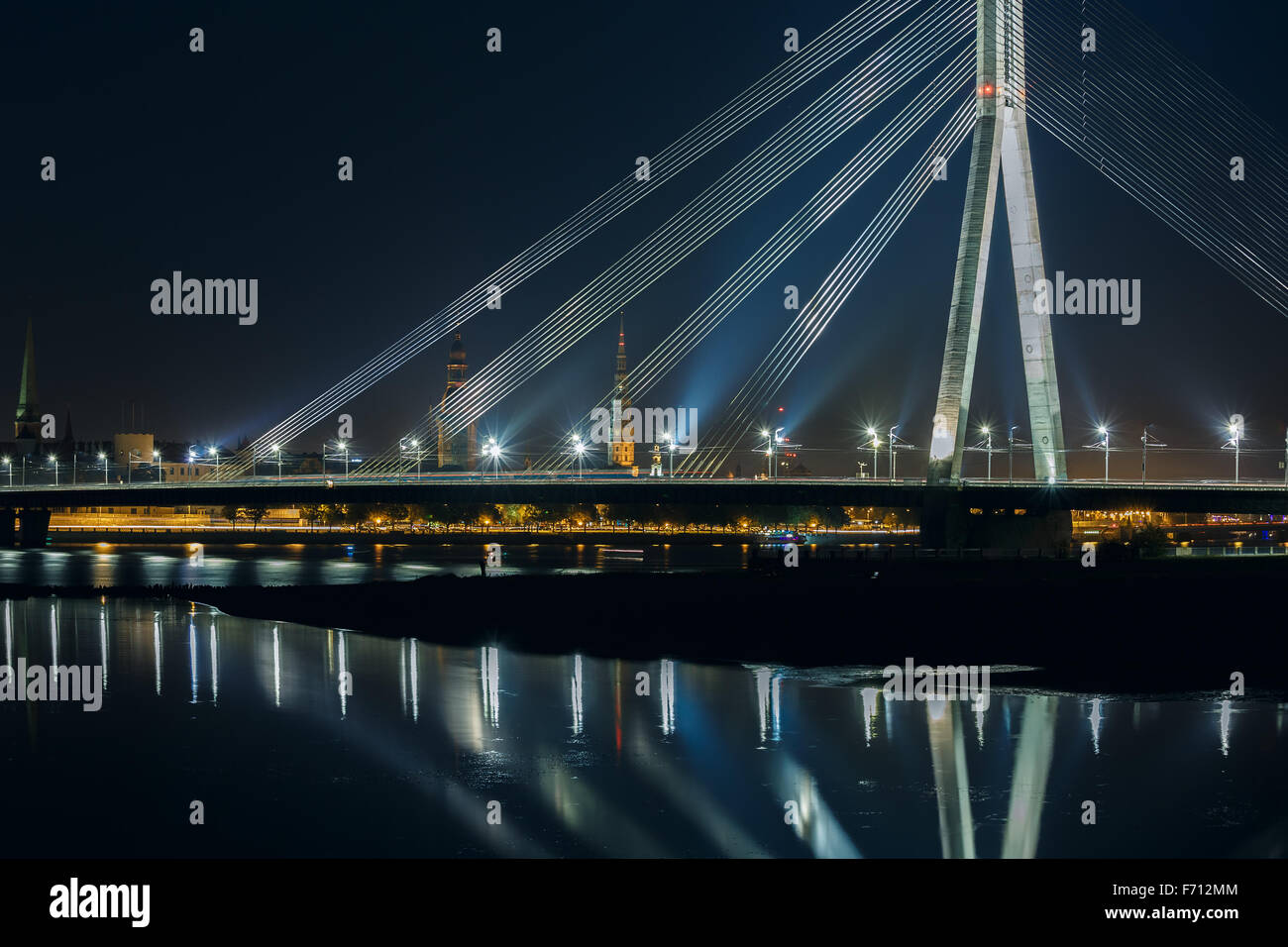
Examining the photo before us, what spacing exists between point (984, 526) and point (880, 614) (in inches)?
868

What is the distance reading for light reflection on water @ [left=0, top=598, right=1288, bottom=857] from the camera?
55.7ft

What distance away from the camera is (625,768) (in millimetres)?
20734

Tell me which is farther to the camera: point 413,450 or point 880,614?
point 413,450

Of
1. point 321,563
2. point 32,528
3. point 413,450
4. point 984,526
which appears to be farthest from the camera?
point 32,528

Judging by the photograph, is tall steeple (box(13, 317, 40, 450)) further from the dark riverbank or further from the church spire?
the dark riverbank

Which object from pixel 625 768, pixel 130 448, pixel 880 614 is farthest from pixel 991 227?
pixel 130 448

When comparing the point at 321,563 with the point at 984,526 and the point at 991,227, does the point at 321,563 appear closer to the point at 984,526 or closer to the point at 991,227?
the point at 984,526

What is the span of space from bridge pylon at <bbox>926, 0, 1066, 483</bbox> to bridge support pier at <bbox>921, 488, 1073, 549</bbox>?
3228mm

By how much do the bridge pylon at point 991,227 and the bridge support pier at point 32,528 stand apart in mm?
69619

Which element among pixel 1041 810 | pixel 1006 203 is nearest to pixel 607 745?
pixel 1041 810

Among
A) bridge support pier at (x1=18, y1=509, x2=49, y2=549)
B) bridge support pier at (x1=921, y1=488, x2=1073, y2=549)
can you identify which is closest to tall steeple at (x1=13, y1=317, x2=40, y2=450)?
bridge support pier at (x1=18, y1=509, x2=49, y2=549)

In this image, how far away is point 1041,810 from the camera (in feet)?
58.5
